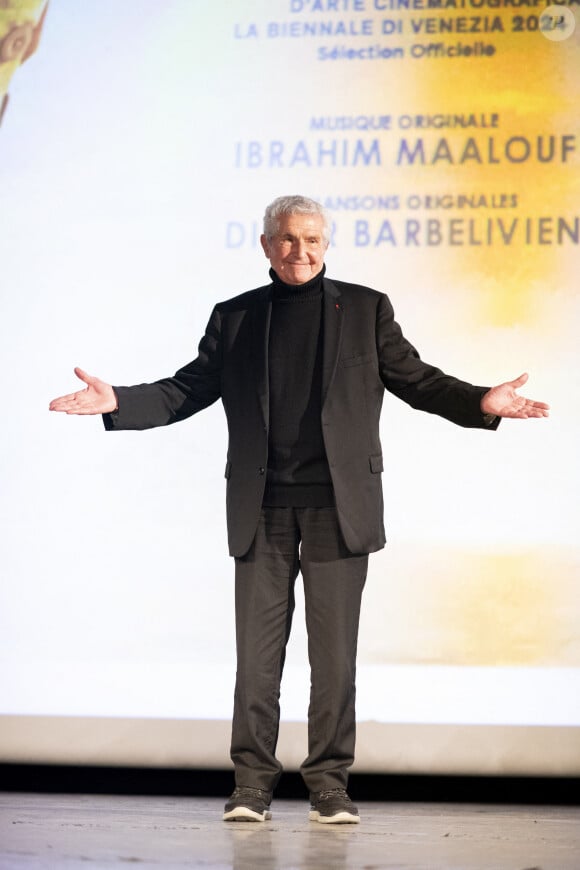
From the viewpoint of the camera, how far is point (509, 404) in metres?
2.58

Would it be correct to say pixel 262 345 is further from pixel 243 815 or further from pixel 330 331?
pixel 243 815

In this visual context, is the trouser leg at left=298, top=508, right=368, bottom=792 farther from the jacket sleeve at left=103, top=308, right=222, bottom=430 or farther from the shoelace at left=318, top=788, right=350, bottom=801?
the jacket sleeve at left=103, top=308, right=222, bottom=430

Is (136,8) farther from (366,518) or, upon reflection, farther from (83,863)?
(83,863)

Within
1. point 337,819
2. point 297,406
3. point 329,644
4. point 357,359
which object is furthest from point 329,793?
point 357,359

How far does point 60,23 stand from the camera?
344cm

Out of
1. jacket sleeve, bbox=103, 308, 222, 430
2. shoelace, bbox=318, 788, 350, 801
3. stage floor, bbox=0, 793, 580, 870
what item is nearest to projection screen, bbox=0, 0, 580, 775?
stage floor, bbox=0, 793, 580, 870

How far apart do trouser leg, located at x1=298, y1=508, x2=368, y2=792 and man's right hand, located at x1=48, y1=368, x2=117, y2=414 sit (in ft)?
1.64

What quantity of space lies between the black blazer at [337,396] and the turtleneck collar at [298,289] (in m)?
0.02

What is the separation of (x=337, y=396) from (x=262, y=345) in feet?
0.69

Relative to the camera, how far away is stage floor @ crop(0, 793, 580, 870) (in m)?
2.18

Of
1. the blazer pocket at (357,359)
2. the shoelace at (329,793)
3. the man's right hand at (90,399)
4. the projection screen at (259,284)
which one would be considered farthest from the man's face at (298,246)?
the shoelace at (329,793)

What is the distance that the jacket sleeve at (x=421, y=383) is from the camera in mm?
2637

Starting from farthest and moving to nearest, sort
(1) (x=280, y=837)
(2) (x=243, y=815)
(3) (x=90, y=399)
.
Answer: (3) (x=90, y=399) → (2) (x=243, y=815) → (1) (x=280, y=837)

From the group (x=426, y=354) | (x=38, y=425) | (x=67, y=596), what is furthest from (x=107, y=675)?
(x=426, y=354)
